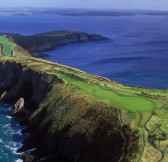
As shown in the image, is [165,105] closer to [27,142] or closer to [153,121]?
[153,121]

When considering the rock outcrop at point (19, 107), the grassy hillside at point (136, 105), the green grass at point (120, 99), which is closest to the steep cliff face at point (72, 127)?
the grassy hillside at point (136, 105)

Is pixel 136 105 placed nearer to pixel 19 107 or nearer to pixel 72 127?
pixel 72 127

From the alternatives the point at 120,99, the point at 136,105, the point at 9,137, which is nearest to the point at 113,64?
the point at 120,99

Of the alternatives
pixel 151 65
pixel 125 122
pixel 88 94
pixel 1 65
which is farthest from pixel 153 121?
pixel 151 65

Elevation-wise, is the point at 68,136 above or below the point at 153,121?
below

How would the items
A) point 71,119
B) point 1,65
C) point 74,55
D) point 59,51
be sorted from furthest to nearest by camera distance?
point 59,51, point 74,55, point 1,65, point 71,119

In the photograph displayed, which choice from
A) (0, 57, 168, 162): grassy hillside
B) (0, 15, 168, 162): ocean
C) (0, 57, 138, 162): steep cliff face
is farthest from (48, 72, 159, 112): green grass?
(0, 15, 168, 162): ocean
